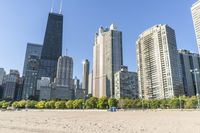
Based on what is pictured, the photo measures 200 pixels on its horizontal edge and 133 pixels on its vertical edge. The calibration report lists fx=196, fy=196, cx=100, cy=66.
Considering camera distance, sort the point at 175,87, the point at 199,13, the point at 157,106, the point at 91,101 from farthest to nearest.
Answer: the point at 199,13
the point at 175,87
the point at 91,101
the point at 157,106

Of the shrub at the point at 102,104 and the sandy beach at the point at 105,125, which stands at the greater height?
the shrub at the point at 102,104

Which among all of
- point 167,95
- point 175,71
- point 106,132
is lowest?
point 106,132

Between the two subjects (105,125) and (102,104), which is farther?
(102,104)

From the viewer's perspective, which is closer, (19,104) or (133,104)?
(133,104)

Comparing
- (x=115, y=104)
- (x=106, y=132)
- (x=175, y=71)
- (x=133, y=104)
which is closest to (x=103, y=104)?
(x=115, y=104)

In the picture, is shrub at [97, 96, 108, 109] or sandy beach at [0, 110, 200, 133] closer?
sandy beach at [0, 110, 200, 133]

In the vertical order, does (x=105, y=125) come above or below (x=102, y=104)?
below

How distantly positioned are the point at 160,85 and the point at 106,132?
190 m

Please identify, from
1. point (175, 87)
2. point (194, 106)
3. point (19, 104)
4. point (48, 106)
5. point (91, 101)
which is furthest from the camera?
point (175, 87)

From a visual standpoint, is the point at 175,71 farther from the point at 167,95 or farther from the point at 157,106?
the point at 157,106

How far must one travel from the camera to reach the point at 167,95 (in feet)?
608

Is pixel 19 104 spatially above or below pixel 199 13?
below

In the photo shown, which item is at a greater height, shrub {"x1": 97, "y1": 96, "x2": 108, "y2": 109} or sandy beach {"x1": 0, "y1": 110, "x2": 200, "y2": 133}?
shrub {"x1": 97, "y1": 96, "x2": 108, "y2": 109}

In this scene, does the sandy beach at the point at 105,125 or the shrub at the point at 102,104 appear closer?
the sandy beach at the point at 105,125
